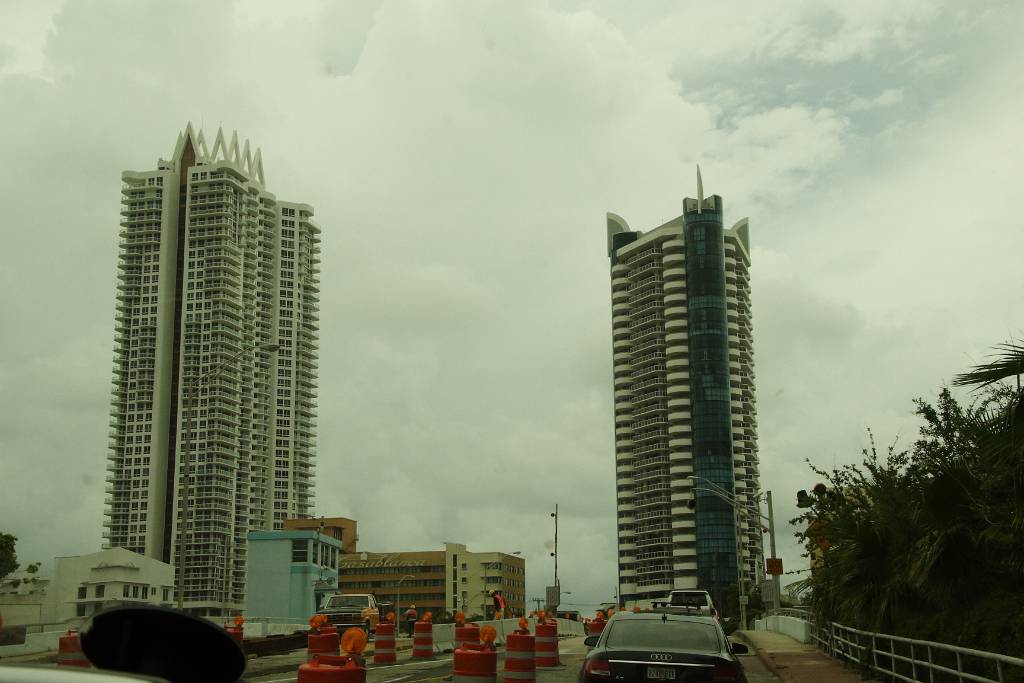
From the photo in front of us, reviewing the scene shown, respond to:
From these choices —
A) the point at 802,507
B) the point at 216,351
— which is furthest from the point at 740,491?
the point at 802,507

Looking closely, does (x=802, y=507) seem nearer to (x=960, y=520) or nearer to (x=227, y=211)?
(x=960, y=520)

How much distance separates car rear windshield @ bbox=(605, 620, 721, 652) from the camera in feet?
41.3

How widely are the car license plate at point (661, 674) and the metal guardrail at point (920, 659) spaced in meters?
3.53

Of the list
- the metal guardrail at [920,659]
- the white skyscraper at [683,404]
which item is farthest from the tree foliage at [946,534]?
the white skyscraper at [683,404]

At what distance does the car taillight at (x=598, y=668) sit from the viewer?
1233cm

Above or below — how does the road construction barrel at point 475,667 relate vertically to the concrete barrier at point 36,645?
above

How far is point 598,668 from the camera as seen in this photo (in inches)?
488

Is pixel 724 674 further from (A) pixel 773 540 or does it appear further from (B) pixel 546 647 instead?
(A) pixel 773 540

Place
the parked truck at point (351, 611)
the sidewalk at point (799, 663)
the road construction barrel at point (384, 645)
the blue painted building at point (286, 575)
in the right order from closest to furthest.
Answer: the sidewalk at point (799, 663), the road construction barrel at point (384, 645), the parked truck at point (351, 611), the blue painted building at point (286, 575)

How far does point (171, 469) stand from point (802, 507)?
161 metres

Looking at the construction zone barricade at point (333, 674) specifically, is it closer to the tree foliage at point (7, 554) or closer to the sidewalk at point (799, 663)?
the sidewalk at point (799, 663)

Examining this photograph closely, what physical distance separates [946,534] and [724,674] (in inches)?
225

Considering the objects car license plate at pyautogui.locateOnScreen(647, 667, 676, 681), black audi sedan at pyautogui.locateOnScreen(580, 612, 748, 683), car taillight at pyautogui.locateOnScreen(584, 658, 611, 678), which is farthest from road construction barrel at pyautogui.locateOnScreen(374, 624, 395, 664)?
car license plate at pyautogui.locateOnScreen(647, 667, 676, 681)

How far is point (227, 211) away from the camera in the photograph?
18925 centimetres
